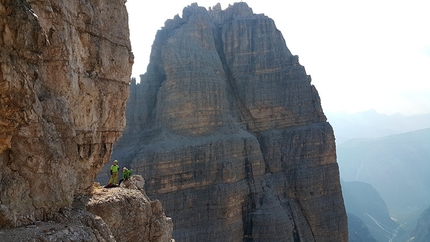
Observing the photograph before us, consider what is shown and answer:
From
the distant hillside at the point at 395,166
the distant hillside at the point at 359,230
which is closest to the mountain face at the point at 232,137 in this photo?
the distant hillside at the point at 359,230

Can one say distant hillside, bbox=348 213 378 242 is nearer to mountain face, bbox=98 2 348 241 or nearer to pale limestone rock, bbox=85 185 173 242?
mountain face, bbox=98 2 348 241

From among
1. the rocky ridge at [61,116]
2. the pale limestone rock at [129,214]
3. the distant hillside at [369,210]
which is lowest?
the distant hillside at [369,210]

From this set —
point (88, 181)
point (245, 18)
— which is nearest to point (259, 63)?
point (245, 18)

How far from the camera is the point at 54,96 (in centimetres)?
915

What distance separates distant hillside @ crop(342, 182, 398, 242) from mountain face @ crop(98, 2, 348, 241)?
4971 centimetres

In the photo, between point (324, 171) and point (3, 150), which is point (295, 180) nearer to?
point (324, 171)

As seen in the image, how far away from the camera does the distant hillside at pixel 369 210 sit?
319ft

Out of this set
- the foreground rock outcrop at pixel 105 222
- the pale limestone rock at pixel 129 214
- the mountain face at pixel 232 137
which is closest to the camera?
the foreground rock outcrop at pixel 105 222

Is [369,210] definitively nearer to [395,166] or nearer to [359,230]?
[395,166]

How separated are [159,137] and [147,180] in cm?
548

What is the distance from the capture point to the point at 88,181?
11.8 metres

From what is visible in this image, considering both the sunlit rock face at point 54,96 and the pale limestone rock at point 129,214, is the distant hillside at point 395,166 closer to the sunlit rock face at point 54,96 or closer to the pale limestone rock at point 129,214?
the pale limestone rock at point 129,214

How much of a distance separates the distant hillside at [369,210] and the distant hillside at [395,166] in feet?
31.6

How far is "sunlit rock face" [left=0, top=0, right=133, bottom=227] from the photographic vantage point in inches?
293
